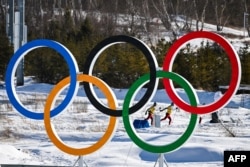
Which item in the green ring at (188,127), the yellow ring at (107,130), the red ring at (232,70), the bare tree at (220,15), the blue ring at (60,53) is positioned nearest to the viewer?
the red ring at (232,70)

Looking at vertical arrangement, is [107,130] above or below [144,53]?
below

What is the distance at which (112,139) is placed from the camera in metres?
12.8

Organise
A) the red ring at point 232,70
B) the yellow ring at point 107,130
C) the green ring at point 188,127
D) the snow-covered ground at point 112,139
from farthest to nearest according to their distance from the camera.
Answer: the snow-covered ground at point 112,139 → the yellow ring at point 107,130 → the green ring at point 188,127 → the red ring at point 232,70

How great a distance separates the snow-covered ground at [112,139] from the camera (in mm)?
10773

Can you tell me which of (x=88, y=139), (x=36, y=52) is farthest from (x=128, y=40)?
(x=36, y=52)

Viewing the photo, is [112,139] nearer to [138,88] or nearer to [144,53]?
[138,88]

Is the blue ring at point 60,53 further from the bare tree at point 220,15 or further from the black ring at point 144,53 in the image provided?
the bare tree at point 220,15

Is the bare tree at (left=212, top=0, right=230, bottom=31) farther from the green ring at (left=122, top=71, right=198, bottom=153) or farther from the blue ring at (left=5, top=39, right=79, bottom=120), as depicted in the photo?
the green ring at (left=122, top=71, right=198, bottom=153)

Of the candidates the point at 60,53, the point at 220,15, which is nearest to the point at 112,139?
the point at 60,53

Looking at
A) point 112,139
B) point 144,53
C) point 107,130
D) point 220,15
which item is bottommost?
point 112,139

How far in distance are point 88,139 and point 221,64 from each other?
12.3m

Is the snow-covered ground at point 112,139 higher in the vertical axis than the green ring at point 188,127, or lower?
lower

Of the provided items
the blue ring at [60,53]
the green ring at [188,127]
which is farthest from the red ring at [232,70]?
the blue ring at [60,53]

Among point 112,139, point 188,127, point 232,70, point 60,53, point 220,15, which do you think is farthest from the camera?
point 220,15
